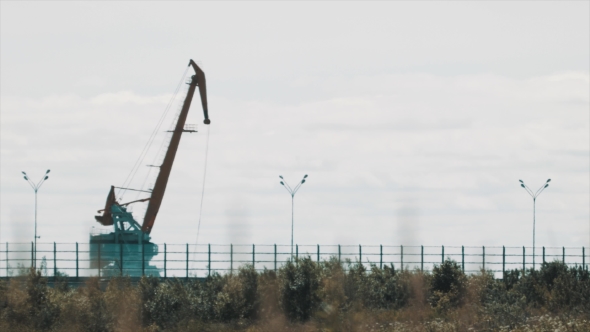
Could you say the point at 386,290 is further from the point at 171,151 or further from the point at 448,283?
the point at 171,151

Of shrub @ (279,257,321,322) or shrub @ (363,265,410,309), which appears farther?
shrub @ (363,265,410,309)

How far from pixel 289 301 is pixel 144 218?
34.7 m

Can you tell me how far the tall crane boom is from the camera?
82.4 meters

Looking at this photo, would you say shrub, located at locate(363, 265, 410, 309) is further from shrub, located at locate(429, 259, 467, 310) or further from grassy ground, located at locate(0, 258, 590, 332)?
shrub, located at locate(429, 259, 467, 310)

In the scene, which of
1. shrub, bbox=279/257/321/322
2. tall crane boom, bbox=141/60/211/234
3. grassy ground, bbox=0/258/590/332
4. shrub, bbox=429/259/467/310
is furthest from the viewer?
tall crane boom, bbox=141/60/211/234

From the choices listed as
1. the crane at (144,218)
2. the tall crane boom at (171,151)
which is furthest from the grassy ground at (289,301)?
the tall crane boom at (171,151)

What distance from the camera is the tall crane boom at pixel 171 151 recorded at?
270 ft

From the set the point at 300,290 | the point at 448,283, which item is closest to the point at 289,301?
the point at 300,290

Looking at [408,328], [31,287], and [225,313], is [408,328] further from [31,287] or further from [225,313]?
[31,287]

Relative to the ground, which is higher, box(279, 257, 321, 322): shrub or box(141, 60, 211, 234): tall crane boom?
box(141, 60, 211, 234): tall crane boom

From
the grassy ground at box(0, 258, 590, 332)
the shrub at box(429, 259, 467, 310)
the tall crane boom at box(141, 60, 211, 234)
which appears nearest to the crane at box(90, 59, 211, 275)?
the tall crane boom at box(141, 60, 211, 234)

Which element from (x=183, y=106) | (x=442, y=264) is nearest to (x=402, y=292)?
(x=442, y=264)

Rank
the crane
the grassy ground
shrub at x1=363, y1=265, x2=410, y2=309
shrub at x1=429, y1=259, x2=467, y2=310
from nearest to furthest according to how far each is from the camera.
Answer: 1. the grassy ground
2. shrub at x1=429, y1=259, x2=467, y2=310
3. shrub at x1=363, y1=265, x2=410, y2=309
4. the crane

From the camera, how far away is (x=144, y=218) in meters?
81.9
